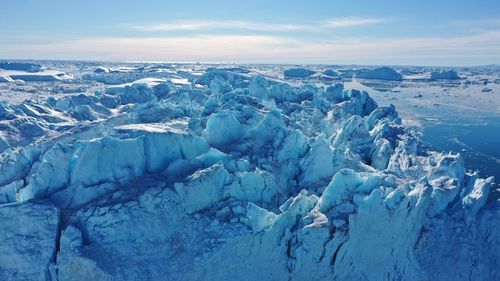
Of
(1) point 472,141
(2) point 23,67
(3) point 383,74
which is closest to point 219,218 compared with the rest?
(1) point 472,141

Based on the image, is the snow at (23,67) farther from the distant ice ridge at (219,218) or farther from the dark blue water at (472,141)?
the distant ice ridge at (219,218)

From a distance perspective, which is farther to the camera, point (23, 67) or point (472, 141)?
point (23, 67)

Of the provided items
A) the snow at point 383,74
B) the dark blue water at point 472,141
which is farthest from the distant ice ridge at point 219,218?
the snow at point 383,74

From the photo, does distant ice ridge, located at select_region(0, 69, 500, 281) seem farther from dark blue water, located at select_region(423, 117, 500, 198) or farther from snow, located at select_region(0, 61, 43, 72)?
snow, located at select_region(0, 61, 43, 72)

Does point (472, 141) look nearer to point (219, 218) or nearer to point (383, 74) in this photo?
point (219, 218)

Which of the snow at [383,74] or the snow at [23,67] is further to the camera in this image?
the snow at [23,67]

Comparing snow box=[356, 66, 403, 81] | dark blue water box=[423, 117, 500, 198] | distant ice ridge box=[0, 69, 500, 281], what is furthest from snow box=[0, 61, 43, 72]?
distant ice ridge box=[0, 69, 500, 281]

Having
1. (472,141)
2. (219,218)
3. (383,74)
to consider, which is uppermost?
(383,74)

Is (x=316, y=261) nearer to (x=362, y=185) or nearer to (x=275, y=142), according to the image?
(x=362, y=185)

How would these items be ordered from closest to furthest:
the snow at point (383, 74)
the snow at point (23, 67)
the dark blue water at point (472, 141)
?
the dark blue water at point (472, 141) → the snow at point (383, 74) → the snow at point (23, 67)

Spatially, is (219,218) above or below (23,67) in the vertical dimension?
below

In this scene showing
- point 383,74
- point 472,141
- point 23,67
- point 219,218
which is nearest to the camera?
point 219,218
